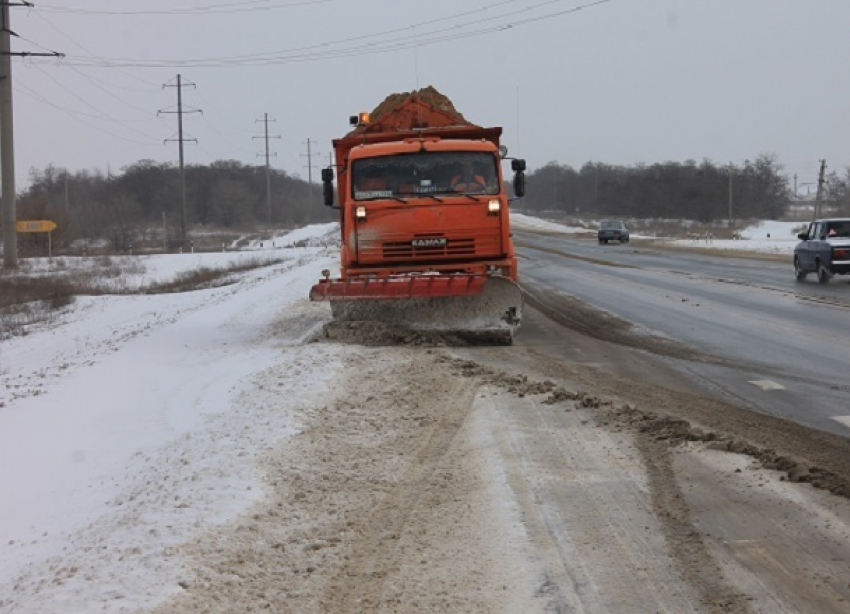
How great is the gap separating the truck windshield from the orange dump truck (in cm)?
1

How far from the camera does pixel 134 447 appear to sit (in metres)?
6.89

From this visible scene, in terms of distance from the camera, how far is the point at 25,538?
192 inches

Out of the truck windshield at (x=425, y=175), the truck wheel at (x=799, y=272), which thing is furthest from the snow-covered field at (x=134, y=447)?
the truck wheel at (x=799, y=272)

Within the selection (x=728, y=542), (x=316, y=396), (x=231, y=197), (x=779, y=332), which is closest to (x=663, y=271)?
(x=779, y=332)

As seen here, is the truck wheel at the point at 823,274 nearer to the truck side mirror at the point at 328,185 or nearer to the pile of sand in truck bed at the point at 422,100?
the pile of sand in truck bed at the point at 422,100

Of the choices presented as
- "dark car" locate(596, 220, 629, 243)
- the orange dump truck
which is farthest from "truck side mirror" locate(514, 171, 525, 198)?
"dark car" locate(596, 220, 629, 243)

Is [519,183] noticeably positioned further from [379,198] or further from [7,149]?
[7,149]

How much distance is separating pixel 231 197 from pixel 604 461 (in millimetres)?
113827

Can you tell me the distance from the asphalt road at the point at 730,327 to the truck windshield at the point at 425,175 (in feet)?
8.33

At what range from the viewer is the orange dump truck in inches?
459

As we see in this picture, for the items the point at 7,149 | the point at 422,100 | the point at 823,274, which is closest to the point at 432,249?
the point at 422,100

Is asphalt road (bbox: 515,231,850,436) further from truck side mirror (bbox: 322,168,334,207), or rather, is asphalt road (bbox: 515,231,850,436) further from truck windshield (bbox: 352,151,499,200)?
truck side mirror (bbox: 322,168,334,207)

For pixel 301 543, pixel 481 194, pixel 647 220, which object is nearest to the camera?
pixel 301 543

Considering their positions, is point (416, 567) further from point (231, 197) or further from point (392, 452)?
point (231, 197)
